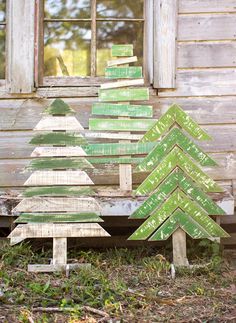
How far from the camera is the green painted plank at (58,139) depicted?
3.78 metres

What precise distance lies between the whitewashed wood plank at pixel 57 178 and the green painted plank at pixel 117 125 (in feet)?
1.76

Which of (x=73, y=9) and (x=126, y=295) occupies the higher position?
(x=73, y=9)

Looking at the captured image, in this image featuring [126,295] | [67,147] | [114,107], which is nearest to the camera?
[126,295]

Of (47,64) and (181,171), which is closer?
(181,171)

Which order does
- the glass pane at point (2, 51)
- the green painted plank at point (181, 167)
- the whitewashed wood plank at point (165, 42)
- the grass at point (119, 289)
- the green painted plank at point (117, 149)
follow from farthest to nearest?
the glass pane at point (2, 51) < the whitewashed wood plank at point (165, 42) < the green painted plank at point (117, 149) < the green painted plank at point (181, 167) < the grass at point (119, 289)

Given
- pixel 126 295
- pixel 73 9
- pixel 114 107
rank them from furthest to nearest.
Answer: pixel 73 9 < pixel 114 107 < pixel 126 295

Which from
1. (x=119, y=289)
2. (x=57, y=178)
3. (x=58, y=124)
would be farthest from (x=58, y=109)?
(x=119, y=289)

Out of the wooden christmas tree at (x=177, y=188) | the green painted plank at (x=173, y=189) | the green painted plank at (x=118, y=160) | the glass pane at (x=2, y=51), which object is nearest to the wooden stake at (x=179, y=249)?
the wooden christmas tree at (x=177, y=188)

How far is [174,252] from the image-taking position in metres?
3.83

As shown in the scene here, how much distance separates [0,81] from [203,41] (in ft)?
6.06

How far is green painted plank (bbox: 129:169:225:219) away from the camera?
151 inches

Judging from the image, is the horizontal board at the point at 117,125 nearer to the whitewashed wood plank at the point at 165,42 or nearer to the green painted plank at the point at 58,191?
the whitewashed wood plank at the point at 165,42

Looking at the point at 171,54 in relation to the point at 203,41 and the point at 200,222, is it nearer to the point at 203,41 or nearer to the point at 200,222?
the point at 203,41

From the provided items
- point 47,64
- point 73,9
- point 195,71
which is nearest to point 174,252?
point 195,71
